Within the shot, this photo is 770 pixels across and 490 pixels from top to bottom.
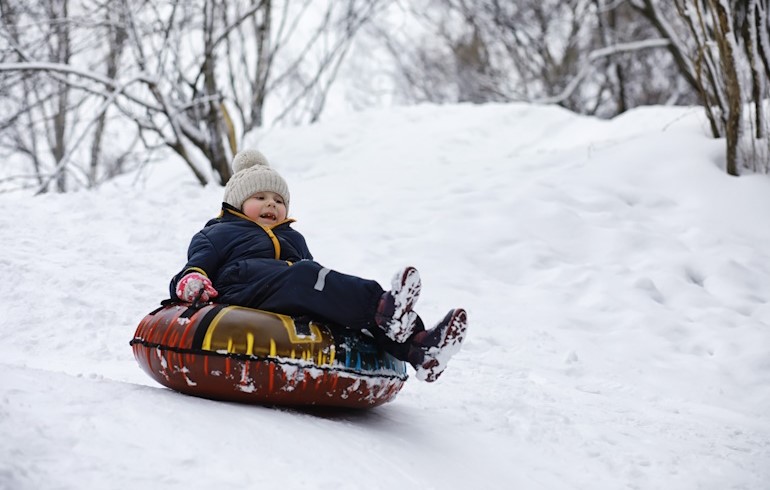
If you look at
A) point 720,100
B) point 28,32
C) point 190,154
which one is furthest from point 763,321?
point 28,32

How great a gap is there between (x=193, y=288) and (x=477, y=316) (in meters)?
2.23

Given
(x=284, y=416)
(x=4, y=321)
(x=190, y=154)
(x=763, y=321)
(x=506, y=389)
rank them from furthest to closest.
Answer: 1. (x=190, y=154)
2. (x=763, y=321)
3. (x=4, y=321)
4. (x=506, y=389)
5. (x=284, y=416)

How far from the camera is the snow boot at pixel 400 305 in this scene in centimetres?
243

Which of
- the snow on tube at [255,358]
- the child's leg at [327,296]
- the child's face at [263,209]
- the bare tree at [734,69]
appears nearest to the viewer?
the snow on tube at [255,358]

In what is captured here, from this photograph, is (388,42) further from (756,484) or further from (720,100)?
(756,484)

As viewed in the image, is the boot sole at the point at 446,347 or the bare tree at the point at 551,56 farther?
the bare tree at the point at 551,56

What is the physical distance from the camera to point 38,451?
5.57 ft

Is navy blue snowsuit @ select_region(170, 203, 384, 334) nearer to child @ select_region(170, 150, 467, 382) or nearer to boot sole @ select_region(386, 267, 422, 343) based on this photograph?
child @ select_region(170, 150, 467, 382)

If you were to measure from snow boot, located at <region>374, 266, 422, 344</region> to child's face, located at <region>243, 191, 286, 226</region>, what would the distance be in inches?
30.0

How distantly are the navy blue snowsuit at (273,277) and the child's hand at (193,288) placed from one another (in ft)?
0.28

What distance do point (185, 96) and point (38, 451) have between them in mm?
6749

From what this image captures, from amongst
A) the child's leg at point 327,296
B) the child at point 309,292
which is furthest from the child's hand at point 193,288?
the child's leg at point 327,296

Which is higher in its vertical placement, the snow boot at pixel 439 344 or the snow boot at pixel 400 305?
the snow boot at pixel 400 305

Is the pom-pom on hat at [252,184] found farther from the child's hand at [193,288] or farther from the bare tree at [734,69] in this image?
the bare tree at [734,69]
